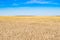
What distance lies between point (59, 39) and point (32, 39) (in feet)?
4.69

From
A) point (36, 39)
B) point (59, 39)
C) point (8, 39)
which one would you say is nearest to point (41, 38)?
point (36, 39)

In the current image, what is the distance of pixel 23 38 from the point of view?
27.3 feet

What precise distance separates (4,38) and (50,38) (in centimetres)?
249

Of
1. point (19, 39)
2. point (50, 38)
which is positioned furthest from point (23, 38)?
point (50, 38)

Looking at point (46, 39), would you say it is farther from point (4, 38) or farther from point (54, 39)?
point (4, 38)

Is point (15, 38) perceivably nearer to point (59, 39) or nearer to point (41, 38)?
point (41, 38)

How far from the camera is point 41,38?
837 centimetres

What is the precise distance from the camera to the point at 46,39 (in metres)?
8.12

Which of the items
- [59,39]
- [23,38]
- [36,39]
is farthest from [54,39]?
[23,38]

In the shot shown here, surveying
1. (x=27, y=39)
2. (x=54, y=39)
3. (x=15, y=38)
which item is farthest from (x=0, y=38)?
(x=54, y=39)

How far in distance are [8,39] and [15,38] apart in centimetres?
42

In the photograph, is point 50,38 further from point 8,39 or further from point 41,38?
point 8,39

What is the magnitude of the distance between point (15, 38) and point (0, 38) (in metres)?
0.81

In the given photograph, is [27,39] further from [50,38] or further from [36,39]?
[50,38]
